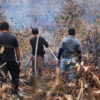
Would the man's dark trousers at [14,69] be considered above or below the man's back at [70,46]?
below

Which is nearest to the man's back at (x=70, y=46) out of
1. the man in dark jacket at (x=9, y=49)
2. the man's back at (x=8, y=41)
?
the man in dark jacket at (x=9, y=49)

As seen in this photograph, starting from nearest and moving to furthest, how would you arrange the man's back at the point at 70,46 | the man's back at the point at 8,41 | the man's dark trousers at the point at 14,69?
the man's back at the point at 8,41, the man's dark trousers at the point at 14,69, the man's back at the point at 70,46

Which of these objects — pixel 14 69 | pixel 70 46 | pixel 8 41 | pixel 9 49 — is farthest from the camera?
pixel 70 46

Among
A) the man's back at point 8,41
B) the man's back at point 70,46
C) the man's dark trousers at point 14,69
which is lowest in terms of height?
the man's dark trousers at point 14,69

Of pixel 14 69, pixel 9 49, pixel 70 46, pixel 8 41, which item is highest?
pixel 8 41

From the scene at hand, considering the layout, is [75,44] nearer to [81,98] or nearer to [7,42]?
[7,42]

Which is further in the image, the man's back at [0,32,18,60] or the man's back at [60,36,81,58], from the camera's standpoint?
the man's back at [60,36,81,58]

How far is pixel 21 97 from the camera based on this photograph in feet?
16.5

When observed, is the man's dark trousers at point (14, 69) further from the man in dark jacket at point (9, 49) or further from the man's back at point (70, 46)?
the man's back at point (70, 46)

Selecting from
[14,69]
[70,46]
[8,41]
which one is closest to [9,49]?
[8,41]

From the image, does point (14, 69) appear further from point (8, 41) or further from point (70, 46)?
point (70, 46)

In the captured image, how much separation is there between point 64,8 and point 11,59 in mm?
8155

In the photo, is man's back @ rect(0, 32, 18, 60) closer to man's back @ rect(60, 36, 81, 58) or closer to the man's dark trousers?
the man's dark trousers

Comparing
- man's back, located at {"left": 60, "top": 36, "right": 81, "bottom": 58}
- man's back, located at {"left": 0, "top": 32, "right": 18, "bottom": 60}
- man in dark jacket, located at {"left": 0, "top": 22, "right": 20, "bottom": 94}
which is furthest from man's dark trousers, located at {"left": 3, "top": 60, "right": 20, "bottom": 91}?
man's back, located at {"left": 60, "top": 36, "right": 81, "bottom": 58}
